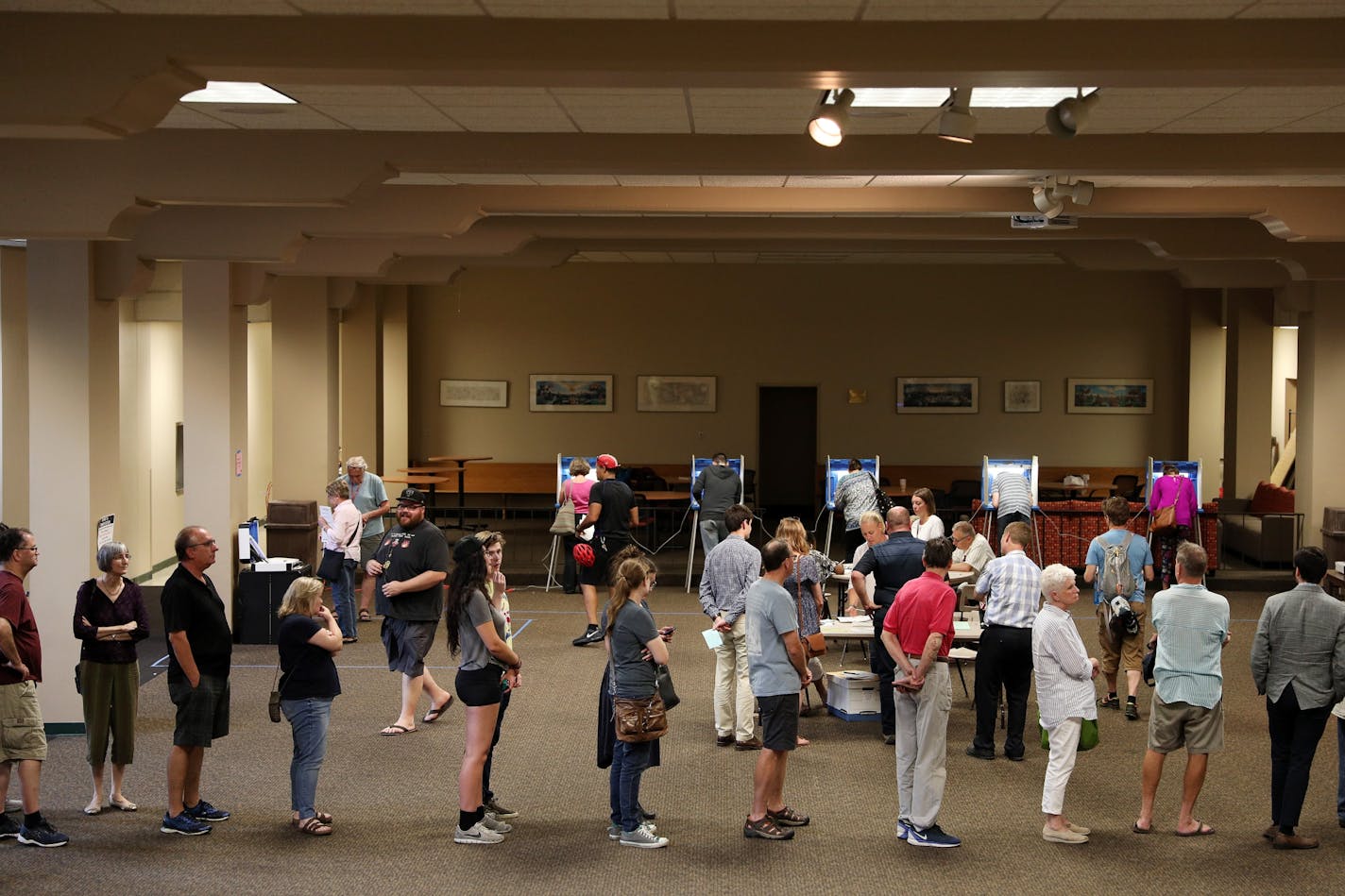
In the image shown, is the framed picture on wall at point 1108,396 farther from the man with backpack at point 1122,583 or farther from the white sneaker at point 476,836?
the white sneaker at point 476,836

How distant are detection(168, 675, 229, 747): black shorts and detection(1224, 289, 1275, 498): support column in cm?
1580

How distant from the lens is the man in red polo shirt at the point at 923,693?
22.1 ft

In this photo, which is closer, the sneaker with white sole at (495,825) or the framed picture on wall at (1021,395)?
the sneaker with white sole at (495,825)

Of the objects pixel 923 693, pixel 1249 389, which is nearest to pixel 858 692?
pixel 923 693

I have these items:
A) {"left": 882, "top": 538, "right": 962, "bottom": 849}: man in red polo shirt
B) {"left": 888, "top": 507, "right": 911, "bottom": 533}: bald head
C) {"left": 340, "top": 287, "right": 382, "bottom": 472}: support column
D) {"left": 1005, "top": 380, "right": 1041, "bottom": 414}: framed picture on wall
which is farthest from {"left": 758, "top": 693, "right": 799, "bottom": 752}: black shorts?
{"left": 1005, "top": 380, "right": 1041, "bottom": 414}: framed picture on wall

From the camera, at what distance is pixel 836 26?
5848 millimetres

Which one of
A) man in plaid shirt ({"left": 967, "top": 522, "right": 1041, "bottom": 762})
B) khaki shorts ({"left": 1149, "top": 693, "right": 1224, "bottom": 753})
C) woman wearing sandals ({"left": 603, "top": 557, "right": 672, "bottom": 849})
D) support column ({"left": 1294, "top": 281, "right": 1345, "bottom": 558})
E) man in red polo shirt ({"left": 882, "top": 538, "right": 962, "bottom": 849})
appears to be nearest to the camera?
woman wearing sandals ({"left": 603, "top": 557, "right": 672, "bottom": 849})

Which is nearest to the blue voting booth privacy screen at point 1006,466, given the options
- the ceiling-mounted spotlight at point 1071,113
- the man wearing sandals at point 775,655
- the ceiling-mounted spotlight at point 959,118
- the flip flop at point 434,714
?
the flip flop at point 434,714

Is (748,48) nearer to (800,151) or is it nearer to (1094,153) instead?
(800,151)

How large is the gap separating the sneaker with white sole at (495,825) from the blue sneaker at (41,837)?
6.95ft

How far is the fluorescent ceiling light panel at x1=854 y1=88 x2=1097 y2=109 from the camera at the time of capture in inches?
290

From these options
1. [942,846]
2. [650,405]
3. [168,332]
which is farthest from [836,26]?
[650,405]

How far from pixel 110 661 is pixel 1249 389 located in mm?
16082

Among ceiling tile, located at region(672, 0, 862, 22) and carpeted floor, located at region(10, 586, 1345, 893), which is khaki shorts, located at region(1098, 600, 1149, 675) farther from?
ceiling tile, located at region(672, 0, 862, 22)
